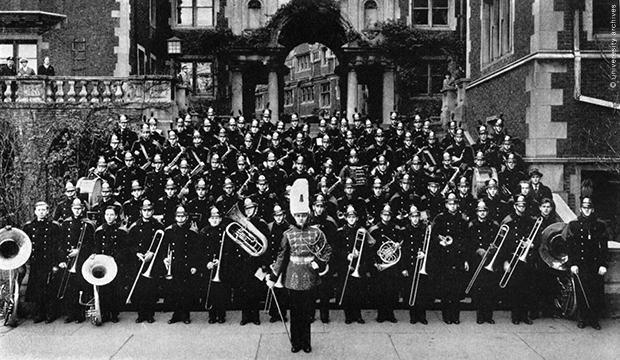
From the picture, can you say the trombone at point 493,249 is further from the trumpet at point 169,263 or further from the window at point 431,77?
the window at point 431,77

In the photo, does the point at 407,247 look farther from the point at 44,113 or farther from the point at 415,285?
the point at 44,113

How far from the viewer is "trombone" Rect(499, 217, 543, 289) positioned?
945cm

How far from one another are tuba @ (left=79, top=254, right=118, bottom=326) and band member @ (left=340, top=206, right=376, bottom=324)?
11.3 ft

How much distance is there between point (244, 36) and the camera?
25.5 meters

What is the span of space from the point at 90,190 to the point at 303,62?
40119 mm

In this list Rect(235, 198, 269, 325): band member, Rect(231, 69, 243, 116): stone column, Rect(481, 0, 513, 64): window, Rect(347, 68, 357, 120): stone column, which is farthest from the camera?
Rect(231, 69, 243, 116): stone column

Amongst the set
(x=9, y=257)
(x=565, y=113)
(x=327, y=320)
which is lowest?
(x=327, y=320)

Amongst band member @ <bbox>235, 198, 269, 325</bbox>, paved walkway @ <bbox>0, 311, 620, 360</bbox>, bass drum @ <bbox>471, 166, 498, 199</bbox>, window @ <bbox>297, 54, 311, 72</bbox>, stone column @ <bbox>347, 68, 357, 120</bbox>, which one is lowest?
paved walkway @ <bbox>0, 311, 620, 360</bbox>

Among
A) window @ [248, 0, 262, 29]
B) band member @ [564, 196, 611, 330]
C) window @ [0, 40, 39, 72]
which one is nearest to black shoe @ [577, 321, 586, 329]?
band member @ [564, 196, 611, 330]

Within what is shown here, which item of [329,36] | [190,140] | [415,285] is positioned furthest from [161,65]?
[415,285]

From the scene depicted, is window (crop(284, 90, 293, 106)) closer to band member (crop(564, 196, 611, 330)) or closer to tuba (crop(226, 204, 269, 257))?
tuba (crop(226, 204, 269, 257))

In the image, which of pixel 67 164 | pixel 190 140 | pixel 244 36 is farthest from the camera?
pixel 244 36

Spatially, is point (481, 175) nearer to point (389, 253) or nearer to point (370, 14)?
point (389, 253)

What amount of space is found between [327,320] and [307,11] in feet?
54.8
